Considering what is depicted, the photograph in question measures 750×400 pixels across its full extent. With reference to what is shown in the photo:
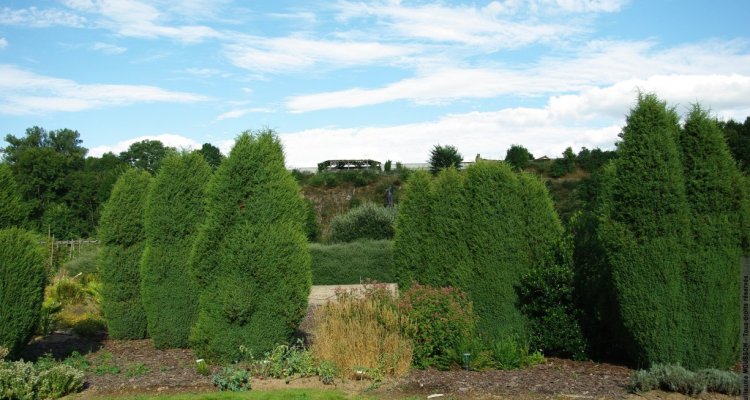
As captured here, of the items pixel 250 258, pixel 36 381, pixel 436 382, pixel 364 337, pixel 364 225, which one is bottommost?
pixel 436 382

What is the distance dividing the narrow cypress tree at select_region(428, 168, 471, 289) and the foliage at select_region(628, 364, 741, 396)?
2954mm

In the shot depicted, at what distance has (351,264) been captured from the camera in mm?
22484

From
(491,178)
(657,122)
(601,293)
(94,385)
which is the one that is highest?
(657,122)

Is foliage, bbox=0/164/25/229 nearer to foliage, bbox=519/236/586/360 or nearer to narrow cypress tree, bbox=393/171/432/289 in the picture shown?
narrow cypress tree, bbox=393/171/432/289

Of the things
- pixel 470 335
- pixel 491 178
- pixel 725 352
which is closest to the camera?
pixel 725 352

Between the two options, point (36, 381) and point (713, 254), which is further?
point (713, 254)

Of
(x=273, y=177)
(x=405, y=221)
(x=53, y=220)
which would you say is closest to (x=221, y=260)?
(x=273, y=177)

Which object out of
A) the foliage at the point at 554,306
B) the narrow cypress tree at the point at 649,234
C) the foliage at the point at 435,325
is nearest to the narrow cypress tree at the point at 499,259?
the foliage at the point at 554,306

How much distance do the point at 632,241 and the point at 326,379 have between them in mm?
3910

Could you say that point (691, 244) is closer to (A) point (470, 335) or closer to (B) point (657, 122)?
(B) point (657, 122)

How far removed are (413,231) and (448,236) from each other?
2.80 feet

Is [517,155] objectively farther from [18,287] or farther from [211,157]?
[18,287]

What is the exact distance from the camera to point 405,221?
33.8 ft

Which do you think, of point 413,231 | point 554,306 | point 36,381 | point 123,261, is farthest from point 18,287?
point 554,306
